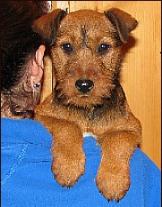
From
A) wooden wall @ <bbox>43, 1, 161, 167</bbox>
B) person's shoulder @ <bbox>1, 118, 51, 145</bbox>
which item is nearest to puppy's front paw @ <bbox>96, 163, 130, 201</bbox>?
person's shoulder @ <bbox>1, 118, 51, 145</bbox>

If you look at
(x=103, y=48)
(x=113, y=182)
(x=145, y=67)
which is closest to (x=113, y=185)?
(x=113, y=182)

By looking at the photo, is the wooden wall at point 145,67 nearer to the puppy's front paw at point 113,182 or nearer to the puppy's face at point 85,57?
the puppy's face at point 85,57

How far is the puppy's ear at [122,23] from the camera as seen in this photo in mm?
1963

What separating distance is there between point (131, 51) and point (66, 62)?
0.79 meters

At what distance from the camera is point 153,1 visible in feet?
8.72

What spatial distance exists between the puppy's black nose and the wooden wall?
90 cm

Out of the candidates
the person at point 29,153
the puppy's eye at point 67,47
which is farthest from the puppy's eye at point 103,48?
the person at point 29,153

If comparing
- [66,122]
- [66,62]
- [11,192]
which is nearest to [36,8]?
[66,62]

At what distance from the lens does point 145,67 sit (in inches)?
106

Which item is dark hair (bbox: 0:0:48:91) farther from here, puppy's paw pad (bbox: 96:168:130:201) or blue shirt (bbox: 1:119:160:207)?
puppy's paw pad (bbox: 96:168:130:201)

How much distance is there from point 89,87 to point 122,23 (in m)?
0.39

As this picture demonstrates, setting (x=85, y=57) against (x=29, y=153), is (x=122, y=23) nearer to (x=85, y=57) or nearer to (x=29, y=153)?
(x=85, y=57)

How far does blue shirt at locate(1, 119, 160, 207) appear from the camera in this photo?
1.22m

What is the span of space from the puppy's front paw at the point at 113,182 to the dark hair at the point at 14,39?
0.43 metres
